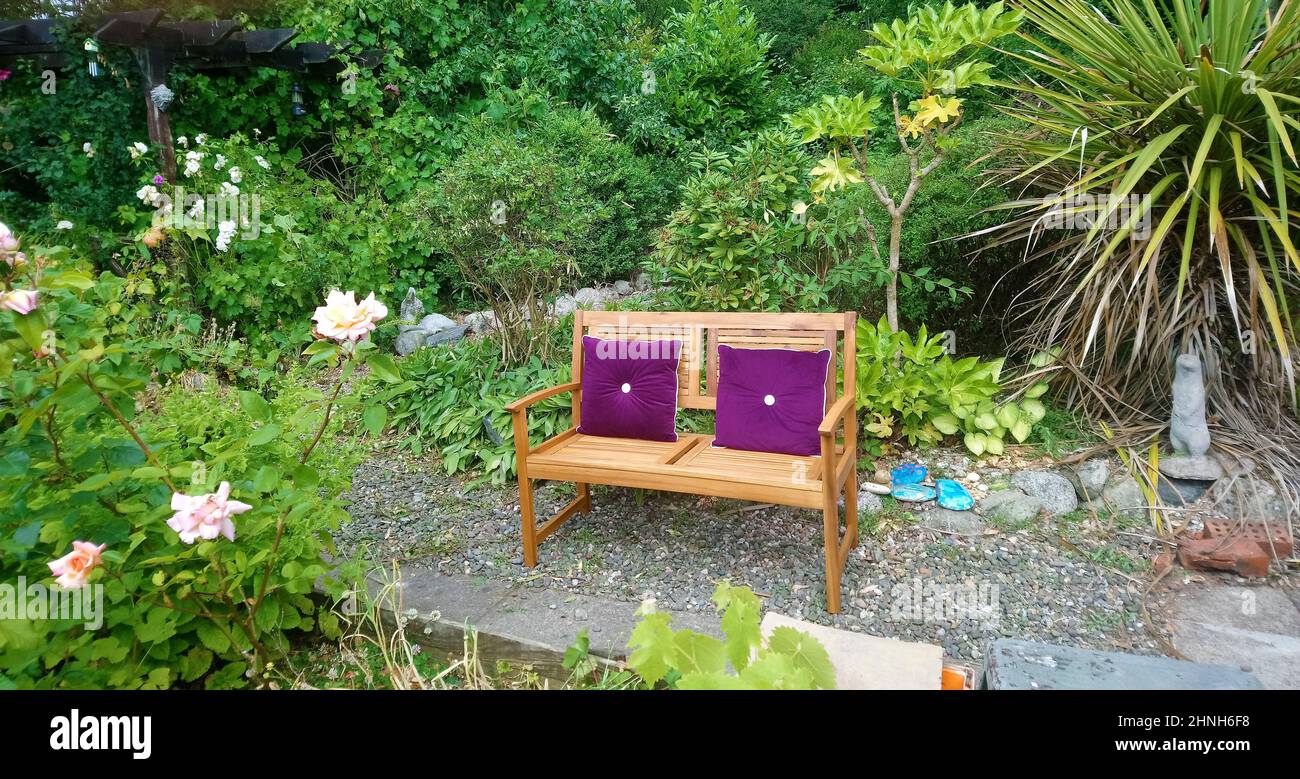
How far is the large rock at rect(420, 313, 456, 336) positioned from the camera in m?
5.40

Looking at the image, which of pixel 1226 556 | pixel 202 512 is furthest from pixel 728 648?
pixel 1226 556

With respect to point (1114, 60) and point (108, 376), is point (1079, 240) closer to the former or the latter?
point (1114, 60)

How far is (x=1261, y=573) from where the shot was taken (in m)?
2.50

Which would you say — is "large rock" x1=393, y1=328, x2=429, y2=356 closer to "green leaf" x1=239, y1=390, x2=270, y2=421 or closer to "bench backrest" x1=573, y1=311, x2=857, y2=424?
"bench backrest" x1=573, y1=311, x2=857, y2=424

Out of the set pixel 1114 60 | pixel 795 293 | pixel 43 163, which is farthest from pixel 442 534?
pixel 43 163

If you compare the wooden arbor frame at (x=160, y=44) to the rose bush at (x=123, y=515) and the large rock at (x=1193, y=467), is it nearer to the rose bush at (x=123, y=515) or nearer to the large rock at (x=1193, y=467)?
the rose bush at (x=123, y=515)

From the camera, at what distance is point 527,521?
277 cm

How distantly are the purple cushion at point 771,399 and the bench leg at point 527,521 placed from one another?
2.47 feet

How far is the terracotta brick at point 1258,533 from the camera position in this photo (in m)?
2.57

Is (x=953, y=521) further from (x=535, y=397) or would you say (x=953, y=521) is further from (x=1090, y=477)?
(x=535, y=397)

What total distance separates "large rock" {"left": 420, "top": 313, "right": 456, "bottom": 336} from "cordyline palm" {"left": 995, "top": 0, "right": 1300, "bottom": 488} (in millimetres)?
3799

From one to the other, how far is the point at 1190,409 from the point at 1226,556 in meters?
0.63

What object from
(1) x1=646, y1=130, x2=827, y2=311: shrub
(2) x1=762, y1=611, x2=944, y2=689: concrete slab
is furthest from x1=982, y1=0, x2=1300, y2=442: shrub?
(2) x1=762, y1=611, x2=944, y2=689: concrete slab

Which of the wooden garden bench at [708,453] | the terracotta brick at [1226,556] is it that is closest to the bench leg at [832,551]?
the wooden garden bench at [708,453]
